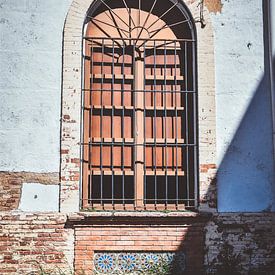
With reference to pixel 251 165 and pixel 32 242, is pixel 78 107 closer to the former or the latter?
pixel 32 242

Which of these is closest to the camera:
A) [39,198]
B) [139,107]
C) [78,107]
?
[39,198]

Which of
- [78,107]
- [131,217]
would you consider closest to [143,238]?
[131,217]

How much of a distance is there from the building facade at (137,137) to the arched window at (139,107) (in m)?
0.02

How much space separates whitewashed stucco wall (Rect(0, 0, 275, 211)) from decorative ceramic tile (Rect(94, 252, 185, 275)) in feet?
3.23

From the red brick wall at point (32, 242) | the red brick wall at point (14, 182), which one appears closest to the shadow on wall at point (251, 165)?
the red brick wall at point (32, 242)

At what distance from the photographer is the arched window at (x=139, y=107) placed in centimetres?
729

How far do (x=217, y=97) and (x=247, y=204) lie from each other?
4.75 ft

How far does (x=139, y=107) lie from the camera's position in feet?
24.3

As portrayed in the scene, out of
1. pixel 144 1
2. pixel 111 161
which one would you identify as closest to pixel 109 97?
pixel 111 161

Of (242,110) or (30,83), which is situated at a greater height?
(30,83)

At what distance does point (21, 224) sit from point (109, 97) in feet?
6.55

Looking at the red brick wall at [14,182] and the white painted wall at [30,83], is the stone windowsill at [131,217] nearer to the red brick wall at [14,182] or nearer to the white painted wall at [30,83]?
the red brick wall at [14,182]

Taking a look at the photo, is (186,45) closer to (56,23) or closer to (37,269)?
(56,23)

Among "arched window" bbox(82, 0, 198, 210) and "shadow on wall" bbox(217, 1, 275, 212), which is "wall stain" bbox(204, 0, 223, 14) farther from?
"shadow on wall" bbox(217, 1, 275, 212)
